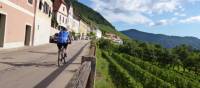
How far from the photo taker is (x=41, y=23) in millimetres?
38906

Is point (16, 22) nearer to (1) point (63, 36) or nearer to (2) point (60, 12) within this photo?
(1) point (63, 36)

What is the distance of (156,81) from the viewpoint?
36.4 metres

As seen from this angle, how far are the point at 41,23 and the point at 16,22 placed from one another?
35.9 feet

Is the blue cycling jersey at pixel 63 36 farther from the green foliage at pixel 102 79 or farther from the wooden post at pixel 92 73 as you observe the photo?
the wooden post at pixel 92 73

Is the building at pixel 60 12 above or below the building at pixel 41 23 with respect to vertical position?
above

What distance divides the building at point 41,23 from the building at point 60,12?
20854mm

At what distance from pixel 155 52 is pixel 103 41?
1939 cm

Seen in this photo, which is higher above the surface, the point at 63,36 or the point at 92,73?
the point at 63,36

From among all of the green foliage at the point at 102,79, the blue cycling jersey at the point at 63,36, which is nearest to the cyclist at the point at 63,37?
the blue cycling jersey at the point at 63,36

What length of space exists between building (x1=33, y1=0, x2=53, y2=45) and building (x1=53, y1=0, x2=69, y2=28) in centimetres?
2085

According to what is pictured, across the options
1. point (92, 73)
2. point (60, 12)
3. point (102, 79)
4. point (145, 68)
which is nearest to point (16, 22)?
point (102, 79)

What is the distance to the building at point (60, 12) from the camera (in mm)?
67062

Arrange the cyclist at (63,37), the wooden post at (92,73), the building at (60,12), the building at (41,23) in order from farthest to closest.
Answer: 1. the building at (60,12)
2. the building at (41,23)
3. the cyclist at (63,37)
4. the wooden post at (92,73)

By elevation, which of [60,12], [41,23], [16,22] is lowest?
[16,22]
